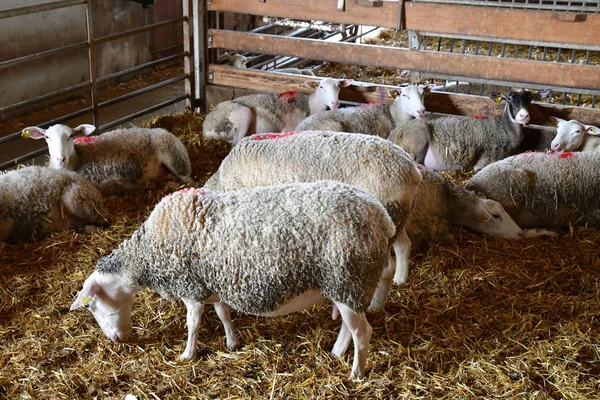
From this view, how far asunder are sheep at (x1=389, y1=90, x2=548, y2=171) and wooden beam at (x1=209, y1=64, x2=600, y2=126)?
1.02 feet

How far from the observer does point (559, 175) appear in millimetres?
5750

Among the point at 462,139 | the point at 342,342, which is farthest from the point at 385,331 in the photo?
the point at 462,139

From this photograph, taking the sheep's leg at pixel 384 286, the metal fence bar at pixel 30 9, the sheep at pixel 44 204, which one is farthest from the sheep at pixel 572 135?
the metal fence bar at pixel 30 9

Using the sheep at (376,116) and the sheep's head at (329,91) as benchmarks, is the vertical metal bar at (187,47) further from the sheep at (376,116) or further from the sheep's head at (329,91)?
the sheep at (376,116)

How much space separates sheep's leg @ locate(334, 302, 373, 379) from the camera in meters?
3.51

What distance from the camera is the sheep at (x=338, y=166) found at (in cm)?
430

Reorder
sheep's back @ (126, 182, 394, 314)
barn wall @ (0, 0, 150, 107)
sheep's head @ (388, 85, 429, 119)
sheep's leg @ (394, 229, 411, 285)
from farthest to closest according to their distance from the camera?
barn wall @ (0, 0, 150, 107)
sheep's head @ (388, 85, 429, 119)
sheep's leg @ (394, 229, 411, 285)
sheep's back @ (126, 182, 394, 314)

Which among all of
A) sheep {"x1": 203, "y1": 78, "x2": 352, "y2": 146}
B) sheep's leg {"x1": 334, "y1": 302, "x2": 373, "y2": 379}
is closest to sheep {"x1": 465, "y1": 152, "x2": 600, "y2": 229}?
sheep {"x1": 203, "y1": 78, "x2": 352, "y2": 146}

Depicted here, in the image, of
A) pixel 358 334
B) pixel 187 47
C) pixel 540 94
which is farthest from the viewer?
pixel 187 47

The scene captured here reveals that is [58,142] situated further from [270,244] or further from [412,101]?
[412,101]

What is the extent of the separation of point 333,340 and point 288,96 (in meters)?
4.35

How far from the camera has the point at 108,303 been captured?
3984 mm

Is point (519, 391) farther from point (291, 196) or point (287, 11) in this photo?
point (287, 11)

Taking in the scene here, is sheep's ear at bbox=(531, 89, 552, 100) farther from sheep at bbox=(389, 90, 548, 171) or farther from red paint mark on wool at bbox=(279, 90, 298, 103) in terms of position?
red paint mark on wool at bbox=(279, 90, 298, 103)
